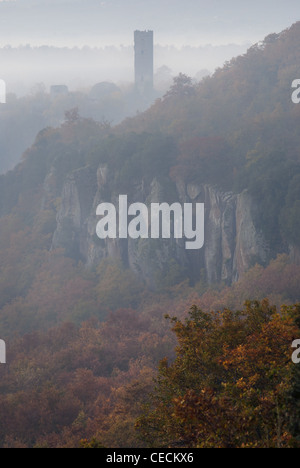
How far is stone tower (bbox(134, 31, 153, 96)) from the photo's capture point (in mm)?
99125

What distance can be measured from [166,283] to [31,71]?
13712 cm

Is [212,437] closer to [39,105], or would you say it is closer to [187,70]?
[39,105]

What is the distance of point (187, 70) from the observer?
146 m

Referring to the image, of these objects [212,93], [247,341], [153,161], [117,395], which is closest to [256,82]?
[212,93]

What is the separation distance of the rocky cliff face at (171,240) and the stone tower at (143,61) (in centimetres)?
5417

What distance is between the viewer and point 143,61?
10100 cm
